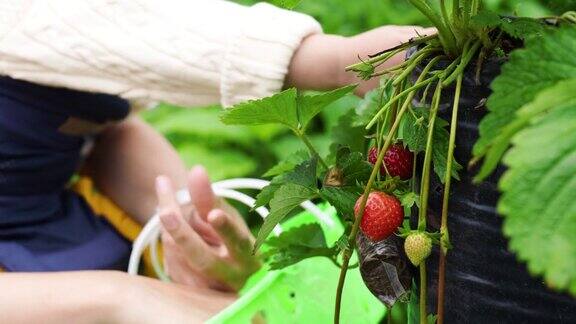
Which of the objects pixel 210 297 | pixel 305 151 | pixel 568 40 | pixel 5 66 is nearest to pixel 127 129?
pixel 5 66

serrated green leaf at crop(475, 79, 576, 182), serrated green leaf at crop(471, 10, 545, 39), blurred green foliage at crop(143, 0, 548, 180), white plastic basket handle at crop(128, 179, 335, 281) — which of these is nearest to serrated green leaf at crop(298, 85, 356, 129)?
serrated green leaf at crop(471, 10, 545, 39)

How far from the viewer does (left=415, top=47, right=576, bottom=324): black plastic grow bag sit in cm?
51

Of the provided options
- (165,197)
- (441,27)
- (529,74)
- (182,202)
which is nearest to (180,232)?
(165,197)

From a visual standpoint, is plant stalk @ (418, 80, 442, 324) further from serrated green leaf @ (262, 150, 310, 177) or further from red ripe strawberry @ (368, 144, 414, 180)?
serrated green leaf @ (262, 150, 310, 177)

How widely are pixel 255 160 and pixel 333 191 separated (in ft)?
5.64

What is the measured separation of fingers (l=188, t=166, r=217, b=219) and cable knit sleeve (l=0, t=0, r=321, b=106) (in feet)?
0.28

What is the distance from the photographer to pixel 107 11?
0.95m

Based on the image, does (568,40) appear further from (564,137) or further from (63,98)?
(63,98)

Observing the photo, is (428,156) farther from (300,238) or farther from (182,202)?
(182,202)

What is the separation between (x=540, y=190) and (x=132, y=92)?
0.68 meters

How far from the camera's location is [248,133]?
227 centimetres

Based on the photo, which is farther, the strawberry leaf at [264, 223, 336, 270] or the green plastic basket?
the green plastic basket

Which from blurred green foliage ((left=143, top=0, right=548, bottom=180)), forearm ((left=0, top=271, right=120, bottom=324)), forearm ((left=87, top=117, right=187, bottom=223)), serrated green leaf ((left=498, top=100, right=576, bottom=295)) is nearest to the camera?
serrated green leaf ((left=498, top=100, right=576, bottom=295))

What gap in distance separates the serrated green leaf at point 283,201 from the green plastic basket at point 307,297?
10.1 inches
